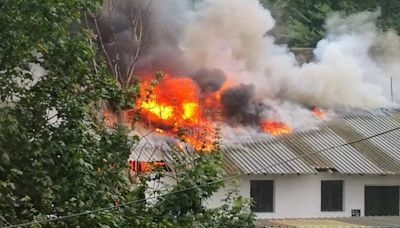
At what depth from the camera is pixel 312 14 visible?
26547mm

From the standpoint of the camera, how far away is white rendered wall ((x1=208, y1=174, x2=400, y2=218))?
57.9 ft

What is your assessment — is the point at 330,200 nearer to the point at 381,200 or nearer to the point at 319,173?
the point at 319,173

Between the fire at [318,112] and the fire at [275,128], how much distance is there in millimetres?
1394

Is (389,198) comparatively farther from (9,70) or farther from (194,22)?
(9,70)

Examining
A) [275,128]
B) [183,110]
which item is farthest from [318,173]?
[183,110]

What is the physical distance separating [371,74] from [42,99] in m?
16.2

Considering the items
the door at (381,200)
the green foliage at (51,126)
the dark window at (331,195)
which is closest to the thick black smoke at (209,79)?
the dark window at (331,195)

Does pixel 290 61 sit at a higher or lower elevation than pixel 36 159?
higher

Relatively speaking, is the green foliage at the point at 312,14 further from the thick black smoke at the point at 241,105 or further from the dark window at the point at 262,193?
the dark window at the point at 262,193

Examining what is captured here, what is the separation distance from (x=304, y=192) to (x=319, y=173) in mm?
628

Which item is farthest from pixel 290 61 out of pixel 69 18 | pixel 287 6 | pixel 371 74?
pixel 69 18

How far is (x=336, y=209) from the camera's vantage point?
1861cm

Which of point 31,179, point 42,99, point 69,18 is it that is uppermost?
point 69,18

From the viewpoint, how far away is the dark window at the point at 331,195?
60.6 feet
